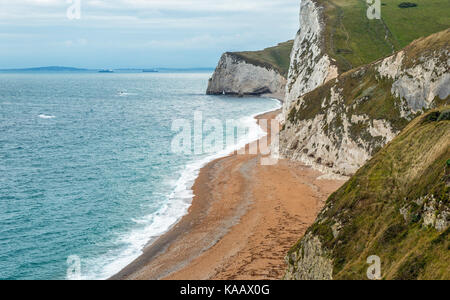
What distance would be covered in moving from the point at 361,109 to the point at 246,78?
13233 centimetres

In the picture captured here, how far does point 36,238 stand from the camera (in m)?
32.8

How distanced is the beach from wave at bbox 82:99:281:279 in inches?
25.2

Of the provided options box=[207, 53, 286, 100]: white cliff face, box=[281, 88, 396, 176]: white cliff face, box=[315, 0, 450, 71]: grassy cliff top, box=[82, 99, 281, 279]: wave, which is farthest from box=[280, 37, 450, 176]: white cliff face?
box=[207, 53, 286, 100]: white cliff face

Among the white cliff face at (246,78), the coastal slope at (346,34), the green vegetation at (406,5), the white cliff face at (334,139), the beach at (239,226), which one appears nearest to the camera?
the beach at (239,226)

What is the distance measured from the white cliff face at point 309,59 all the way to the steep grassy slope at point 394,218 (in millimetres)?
41533

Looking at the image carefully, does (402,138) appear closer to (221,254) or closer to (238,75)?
(221,254)

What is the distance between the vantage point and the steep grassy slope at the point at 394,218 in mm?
15305

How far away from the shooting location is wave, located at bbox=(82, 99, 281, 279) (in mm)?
28884

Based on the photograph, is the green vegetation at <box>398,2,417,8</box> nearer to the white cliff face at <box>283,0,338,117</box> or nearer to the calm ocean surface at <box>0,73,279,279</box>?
the white cliff face at <box>283,0,338,117</box>

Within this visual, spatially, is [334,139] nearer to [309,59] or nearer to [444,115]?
[444,115]

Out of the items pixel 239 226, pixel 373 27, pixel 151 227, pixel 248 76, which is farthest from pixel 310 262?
pixel 248 76

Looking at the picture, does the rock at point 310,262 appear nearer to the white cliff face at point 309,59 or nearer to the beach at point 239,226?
the beach at point 239,226

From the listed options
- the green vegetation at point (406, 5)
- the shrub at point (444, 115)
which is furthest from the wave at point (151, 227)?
the green vegetation at point (406, 5)
